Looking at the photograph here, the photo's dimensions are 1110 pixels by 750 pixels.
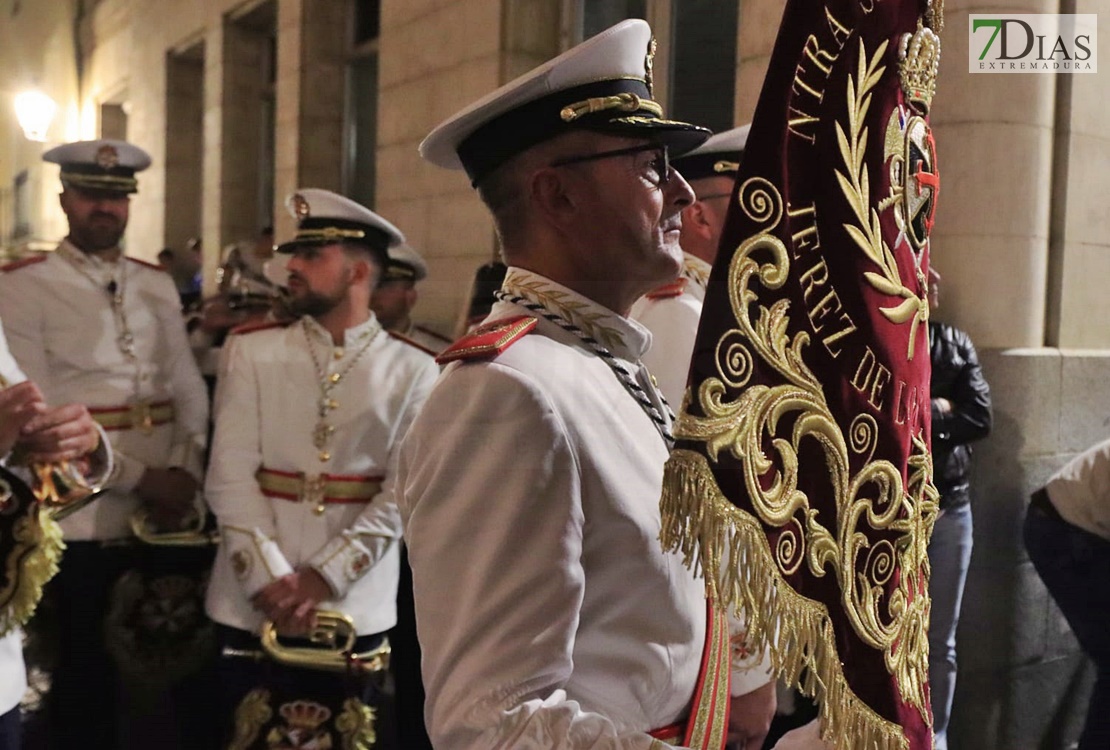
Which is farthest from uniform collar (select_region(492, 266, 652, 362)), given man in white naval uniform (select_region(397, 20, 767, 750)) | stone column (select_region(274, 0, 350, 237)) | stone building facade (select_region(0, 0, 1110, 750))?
stone column (select_region(274, 0, 350, 237))

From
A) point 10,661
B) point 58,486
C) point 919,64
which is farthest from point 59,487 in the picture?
point 919,64

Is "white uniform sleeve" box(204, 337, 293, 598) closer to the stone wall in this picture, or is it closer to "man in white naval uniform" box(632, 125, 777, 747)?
"man in white naval uniform" box(632, 125, 777, 747)

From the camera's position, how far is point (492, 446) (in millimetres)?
796

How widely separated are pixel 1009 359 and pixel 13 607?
5.83ft

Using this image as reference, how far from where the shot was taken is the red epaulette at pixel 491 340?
0.84m

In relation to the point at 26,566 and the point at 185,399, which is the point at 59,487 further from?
the point at 185,399

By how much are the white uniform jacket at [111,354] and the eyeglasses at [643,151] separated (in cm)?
87

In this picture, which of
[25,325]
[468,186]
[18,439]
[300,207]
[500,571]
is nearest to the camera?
[500,571]

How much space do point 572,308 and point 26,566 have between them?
921mm

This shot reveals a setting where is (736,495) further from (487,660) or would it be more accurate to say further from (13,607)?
(13,607)

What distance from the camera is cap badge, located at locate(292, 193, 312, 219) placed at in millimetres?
1856

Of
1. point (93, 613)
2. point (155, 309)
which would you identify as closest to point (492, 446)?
point (155, 309)

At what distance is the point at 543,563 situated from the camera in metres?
0.77

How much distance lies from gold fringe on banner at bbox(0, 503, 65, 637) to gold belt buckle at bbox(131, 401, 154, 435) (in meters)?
0.89
